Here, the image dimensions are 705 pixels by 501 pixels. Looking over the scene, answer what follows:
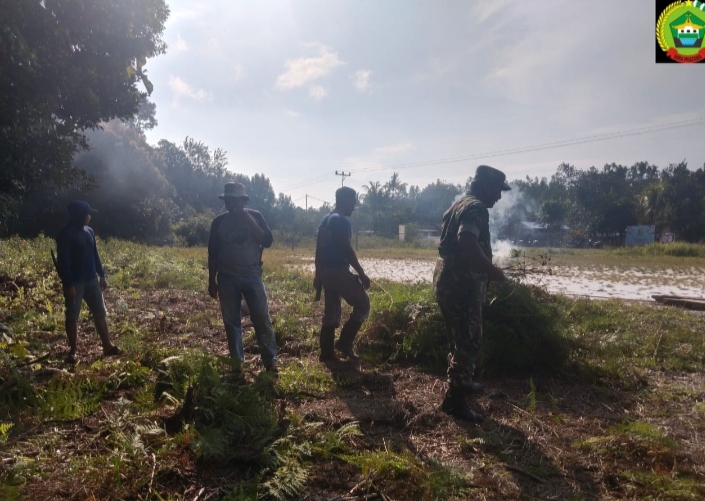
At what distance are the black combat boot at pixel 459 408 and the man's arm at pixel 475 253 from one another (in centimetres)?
102

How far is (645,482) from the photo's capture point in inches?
104

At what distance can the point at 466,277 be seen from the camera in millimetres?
3707

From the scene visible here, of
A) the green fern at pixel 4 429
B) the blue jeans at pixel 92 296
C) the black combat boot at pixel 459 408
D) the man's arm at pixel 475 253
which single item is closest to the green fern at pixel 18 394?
the green fern at pixel 4 429

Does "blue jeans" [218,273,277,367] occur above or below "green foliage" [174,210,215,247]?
below

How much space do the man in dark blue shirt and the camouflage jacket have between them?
380 centimetres

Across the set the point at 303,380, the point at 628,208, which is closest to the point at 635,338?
the point at 303,380

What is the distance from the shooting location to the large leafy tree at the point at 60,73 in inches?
252

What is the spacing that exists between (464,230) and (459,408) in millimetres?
1425

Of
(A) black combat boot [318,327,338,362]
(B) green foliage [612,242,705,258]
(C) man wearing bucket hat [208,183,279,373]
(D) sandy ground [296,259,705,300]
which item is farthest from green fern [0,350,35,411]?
(B) green foliage [612,242,705,258]

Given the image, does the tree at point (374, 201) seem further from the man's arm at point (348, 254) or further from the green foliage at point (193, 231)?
the man's arm at point (348, 254)

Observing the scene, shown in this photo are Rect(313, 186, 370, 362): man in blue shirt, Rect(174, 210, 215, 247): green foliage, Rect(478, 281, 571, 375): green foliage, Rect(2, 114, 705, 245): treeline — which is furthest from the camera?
Rect(174, 210, 215, 247): green foliage

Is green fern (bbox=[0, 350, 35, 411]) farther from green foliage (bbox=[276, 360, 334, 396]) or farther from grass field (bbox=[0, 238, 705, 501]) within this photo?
green foliage (bbox=[276, 360, 334, 396])

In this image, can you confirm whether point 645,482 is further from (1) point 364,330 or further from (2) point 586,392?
(1) point 364,330

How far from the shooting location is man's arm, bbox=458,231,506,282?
3.49 meters
